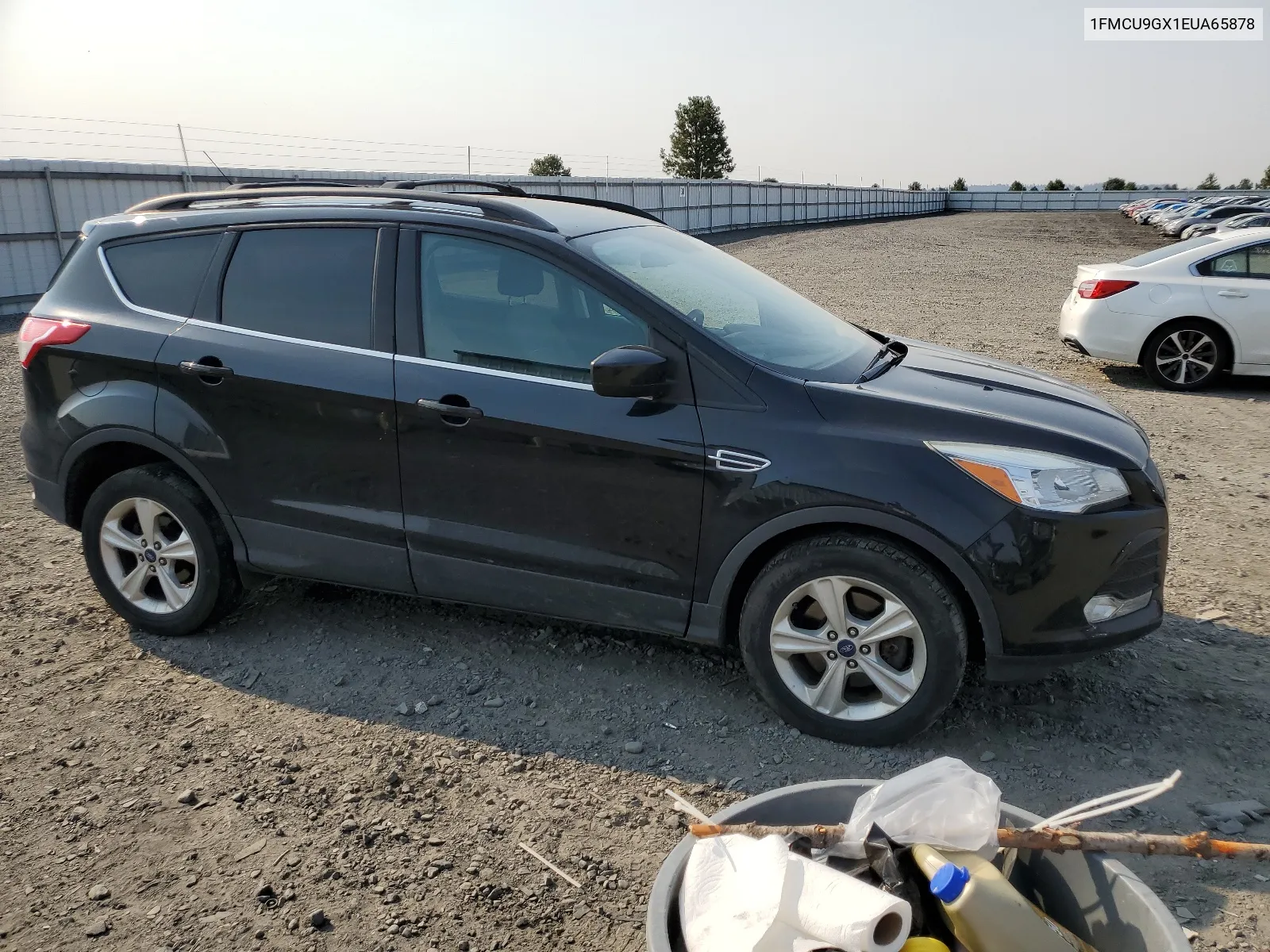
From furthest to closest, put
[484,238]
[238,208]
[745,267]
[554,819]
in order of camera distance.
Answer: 1. [745,267]
2. [238,208]
3. [484,238]
4. [554,819]

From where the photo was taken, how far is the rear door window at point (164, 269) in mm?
4223

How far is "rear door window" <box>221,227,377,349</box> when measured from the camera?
394 centimetres

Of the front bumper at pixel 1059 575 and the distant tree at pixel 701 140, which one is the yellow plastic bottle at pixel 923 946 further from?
the distant tree at pixel 701 140

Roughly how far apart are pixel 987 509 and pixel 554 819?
1.70m

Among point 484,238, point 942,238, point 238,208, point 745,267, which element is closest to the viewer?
point 484,238

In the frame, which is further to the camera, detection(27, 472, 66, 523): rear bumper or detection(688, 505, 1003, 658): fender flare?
detection(27, 472, 66, 523): rear bumper

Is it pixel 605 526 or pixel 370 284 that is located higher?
pixel 370 284

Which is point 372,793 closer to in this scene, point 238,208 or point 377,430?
point 377,430

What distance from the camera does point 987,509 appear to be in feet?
10.6

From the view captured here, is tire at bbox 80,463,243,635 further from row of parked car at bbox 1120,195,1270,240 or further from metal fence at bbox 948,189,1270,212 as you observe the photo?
metal fence at bbox 948,189,1270,212

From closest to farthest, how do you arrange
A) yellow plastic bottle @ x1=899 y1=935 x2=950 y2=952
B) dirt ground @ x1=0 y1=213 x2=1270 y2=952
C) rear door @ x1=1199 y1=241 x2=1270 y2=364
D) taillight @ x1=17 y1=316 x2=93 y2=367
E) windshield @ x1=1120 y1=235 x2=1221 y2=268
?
yellow plastic bottle @ x1=899 y1=935 x2=950 y2=952 < dirt ground @ x1=0 y1=213 x2=1270 y2=952 < taillight @ x1=17 y1=316 x2=93 y2=367 < rear door @ x1=1199 y1=241 x2=1270 y2=364 < windshield @ x1=1120 y1=235 x2=1221 y2=268

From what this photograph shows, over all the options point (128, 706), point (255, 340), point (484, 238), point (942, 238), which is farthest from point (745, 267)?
point (942, 238)

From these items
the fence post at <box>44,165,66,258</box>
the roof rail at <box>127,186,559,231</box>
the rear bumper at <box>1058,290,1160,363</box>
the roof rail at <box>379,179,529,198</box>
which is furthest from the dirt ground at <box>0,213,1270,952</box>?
the fence post at <box>44,165,66,258</box>

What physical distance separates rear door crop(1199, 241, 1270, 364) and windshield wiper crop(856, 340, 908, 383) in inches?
255
